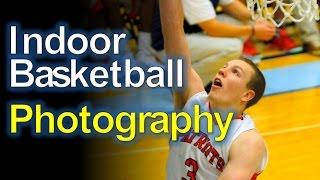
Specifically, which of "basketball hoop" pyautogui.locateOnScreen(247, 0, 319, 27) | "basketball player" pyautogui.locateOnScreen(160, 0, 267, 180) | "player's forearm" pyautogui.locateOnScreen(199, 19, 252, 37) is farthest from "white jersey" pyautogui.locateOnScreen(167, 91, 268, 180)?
"player's forearm" pyautogui.locateOnScreen(199, 19, 252, 37)

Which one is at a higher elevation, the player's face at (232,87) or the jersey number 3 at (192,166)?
the player's face at (232,87)

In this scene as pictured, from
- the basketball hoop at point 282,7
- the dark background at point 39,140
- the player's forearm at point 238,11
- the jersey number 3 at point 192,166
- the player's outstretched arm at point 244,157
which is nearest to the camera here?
the player's outstretched arm at point 244,157

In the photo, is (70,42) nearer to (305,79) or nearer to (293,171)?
(293,171)

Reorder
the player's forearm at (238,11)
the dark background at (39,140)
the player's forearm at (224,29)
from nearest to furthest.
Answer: the dark background at (39,140), the player's forearm at (224,29), the player's forearm at (238,11)

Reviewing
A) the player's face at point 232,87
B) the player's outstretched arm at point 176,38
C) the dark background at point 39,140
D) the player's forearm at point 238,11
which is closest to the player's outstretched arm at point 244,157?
Result: the player's face at point 232,87

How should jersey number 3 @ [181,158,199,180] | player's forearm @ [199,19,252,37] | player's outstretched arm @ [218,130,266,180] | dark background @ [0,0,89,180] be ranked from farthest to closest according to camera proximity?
player's forearm @ [199,19,252,37]
dark background @ [0,0,89,180]
jersey number 3 @ [181,158,199,180]
player's outstretched arm @ [218,130,266,180]

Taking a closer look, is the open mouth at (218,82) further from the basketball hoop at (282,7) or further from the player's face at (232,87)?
the basketball hoop at (282,7)

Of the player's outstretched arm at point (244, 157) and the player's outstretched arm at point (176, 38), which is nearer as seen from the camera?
the player's outstretched arm at point (244, 157)

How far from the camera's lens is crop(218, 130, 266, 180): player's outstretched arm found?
5.20 ft

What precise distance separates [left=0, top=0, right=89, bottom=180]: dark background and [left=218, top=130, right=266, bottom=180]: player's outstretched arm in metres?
0.56

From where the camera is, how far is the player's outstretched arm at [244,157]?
1.58 m

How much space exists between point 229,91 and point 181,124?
18cm

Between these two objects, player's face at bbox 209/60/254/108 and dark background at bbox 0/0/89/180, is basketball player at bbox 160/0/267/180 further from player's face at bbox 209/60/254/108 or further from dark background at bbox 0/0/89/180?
dark background at bbox 0/0/89/180

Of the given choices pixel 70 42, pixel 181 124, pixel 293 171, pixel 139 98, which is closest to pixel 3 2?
pixel 70 42
